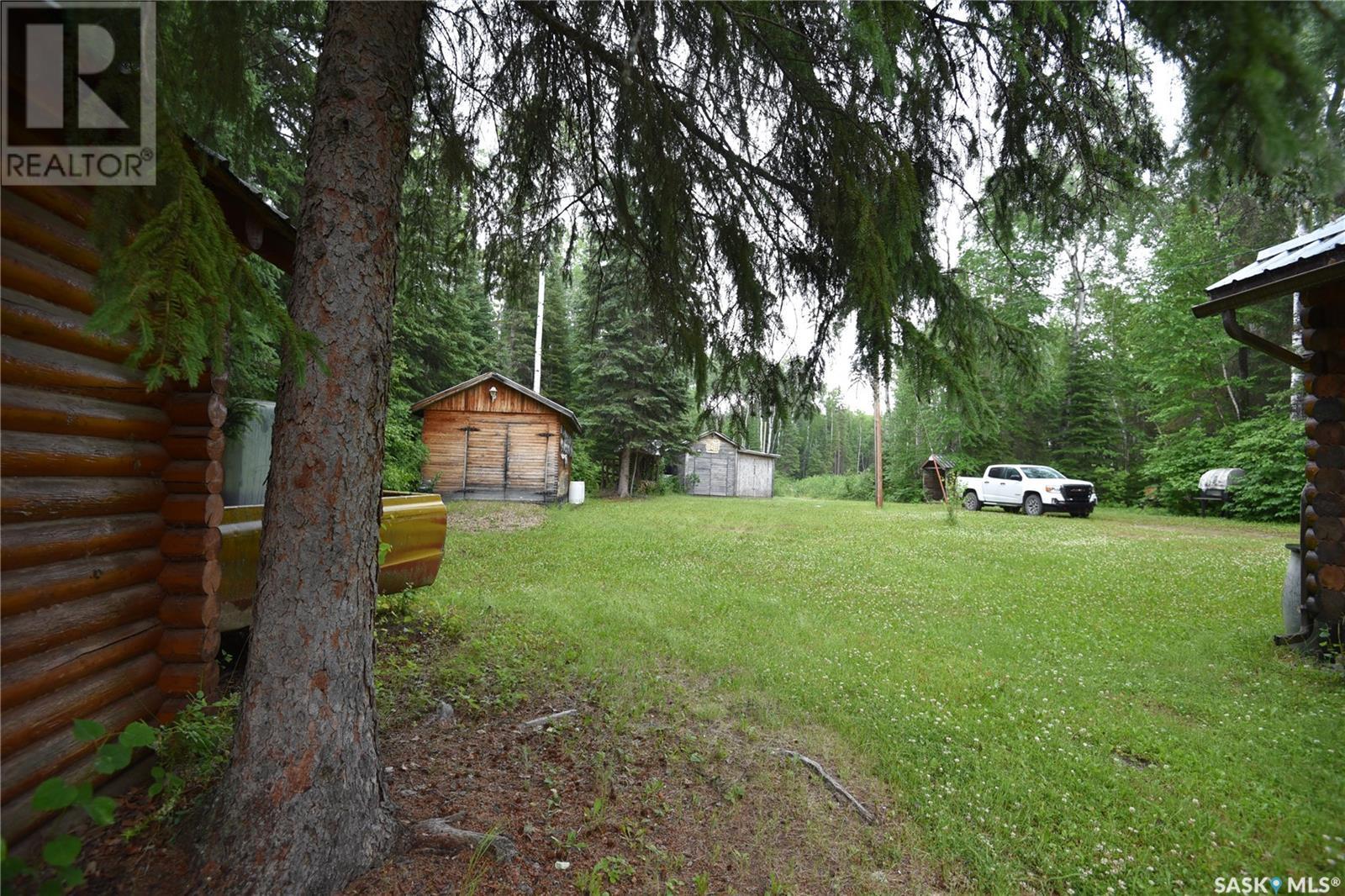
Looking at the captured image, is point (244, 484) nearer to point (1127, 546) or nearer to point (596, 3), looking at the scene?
point (596, 3)

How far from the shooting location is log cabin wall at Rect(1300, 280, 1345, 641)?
4566mm

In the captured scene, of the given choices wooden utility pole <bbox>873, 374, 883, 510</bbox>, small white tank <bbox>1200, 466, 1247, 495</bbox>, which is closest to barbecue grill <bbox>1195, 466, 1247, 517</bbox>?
small white tank <bbox>1200, 466, 1247, 495</bbox>

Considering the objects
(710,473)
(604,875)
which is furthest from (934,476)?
(604,875)

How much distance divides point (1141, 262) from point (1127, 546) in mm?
20450

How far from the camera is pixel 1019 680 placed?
178 inches

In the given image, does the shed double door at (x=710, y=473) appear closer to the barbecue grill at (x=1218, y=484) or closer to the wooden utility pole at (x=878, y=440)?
the wooden utility pole at (x=878, y=440)

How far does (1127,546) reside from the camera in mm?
11570

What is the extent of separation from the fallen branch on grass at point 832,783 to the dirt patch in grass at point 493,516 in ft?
34.9

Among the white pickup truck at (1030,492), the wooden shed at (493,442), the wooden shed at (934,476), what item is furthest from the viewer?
the wooden shed at (934,476)

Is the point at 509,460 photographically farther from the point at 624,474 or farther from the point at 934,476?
the point at 934,476

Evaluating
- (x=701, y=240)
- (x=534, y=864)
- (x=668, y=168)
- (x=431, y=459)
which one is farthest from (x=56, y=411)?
(x=431, y=459)

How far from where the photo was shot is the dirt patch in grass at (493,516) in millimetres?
13258

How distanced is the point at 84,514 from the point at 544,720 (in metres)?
2.58

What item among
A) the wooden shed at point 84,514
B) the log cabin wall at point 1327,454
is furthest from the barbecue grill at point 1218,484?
the wooden shed at point 84,514
